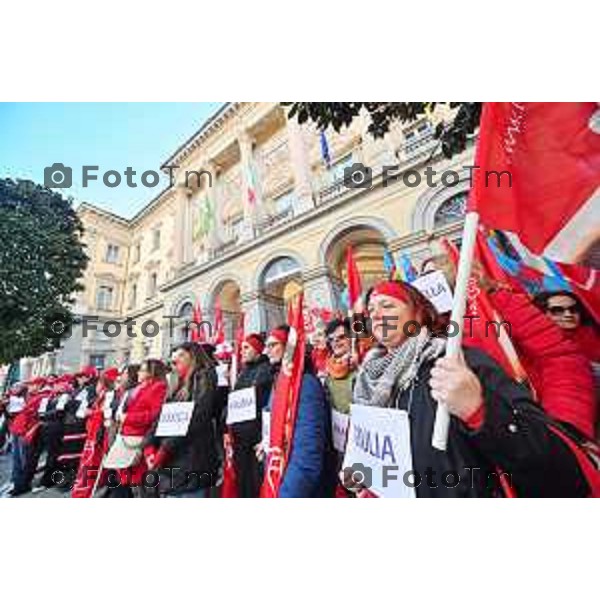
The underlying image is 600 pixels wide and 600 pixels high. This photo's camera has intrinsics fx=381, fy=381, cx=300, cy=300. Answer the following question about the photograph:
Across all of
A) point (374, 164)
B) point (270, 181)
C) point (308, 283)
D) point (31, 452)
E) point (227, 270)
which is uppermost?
point (270, 181)

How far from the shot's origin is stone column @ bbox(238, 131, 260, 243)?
35.8ft

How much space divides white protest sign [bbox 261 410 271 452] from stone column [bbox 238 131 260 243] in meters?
9.05

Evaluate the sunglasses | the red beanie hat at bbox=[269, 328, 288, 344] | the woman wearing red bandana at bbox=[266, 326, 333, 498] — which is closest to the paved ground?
the red beanie hat at bbox=[269, 328, 288, 344]

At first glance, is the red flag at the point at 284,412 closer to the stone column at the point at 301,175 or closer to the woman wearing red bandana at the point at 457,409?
the woman wearing red bandana at the point at 457,409

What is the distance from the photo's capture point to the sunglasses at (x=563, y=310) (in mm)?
2057

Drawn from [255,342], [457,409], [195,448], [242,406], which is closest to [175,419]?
[195,448]

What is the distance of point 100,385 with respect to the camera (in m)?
4.09

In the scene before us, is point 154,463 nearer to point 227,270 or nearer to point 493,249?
point 493,249

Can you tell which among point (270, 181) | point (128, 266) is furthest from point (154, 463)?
point (270, 181)

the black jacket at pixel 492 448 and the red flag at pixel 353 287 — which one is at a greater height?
the red flag at pixel 353 287

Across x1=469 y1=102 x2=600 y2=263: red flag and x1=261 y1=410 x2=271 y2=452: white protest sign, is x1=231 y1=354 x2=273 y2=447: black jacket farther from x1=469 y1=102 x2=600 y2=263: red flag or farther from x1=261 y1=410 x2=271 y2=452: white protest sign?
x1=469 y1=102 x2=600 y2=263: red flag

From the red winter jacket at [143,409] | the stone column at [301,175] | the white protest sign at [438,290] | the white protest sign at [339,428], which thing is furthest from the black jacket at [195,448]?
the stone column at [301,175]

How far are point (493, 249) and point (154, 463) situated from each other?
101 inches

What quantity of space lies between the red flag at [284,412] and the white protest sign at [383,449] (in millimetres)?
290
